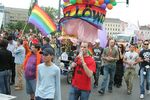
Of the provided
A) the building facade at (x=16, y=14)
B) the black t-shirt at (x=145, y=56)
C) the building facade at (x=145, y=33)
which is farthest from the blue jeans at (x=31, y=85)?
the building facade at (x=16, y=14)

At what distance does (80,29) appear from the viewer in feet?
44.7

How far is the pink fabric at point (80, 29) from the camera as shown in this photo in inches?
531

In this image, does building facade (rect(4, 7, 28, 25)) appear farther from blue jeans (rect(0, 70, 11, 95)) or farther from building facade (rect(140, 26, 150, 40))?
blue jeans (rect(0, 70, 11, 95))

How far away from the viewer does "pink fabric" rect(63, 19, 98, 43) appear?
13492 mm

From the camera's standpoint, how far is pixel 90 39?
46.2 feet

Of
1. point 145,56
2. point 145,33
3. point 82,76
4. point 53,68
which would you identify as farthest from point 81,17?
point 145,33

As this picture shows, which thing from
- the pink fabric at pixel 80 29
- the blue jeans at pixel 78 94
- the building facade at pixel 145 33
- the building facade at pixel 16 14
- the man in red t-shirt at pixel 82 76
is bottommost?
the blue jeans at pixel 78 94

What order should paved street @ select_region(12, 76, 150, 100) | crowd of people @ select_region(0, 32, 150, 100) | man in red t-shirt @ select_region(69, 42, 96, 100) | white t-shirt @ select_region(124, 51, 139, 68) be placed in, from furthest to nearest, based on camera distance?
white t-shirt @ select_region(124, 51, 139, 68) → paved street @ select_region(12, 76, 150, 100) → man in red t-shirt @ select_region(69, 42, 96, 100) → crowd of people @ select_region(0, 32, 150, 100)

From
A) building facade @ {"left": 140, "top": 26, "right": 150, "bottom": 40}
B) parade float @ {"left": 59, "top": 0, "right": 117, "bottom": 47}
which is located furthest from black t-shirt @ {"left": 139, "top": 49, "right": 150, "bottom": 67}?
building facade @ {"left": 140, "top": 26, "right": 150, "bottom": 40}

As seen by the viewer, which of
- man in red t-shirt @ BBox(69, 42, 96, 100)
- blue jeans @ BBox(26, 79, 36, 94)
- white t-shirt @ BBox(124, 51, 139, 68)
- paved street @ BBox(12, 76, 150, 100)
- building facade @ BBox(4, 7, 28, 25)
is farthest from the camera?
building facade @ BBox(4, 7, 28, 25)

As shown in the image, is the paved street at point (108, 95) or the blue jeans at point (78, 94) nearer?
the blue jeans at point (78, 94)

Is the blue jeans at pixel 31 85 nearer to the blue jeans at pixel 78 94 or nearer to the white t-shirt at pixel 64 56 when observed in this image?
the blue jeans at pixel 78 94

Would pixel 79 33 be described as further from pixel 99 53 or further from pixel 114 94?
pixel 114 94

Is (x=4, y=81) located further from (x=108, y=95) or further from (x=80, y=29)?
(x=80, y=29)
